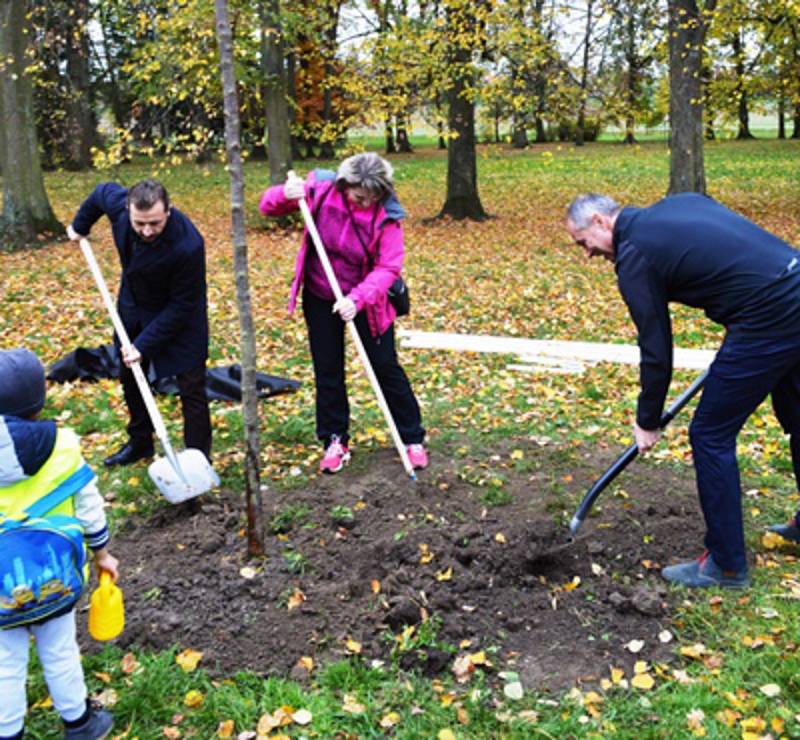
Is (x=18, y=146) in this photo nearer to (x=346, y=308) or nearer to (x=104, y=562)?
(x=346, y=308)

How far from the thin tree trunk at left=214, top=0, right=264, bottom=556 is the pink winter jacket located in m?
0.95

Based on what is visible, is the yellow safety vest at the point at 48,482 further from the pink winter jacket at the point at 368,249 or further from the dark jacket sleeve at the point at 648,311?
the dark jacket sleeve at the point at 648,311

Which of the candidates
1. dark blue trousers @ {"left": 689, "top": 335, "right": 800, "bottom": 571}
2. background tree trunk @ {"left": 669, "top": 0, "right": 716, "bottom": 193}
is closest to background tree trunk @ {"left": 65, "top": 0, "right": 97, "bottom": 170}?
background tree trunk @ {"left": 669, "top": 0, "right": 716, "bottom": 193}

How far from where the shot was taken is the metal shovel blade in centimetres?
417

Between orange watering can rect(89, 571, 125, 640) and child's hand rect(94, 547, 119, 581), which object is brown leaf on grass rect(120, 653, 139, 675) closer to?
orange watering can rect(89, 571, 125, 640)

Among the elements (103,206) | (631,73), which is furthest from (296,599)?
(631,73)

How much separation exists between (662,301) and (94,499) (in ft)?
7.82

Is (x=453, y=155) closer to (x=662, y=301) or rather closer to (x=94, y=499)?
(x=662, y=301)

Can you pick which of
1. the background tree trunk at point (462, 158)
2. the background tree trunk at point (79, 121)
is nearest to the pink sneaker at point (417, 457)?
the background tree trunk at point (462, 158)

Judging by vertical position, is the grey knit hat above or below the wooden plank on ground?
above

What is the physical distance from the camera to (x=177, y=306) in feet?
15.3

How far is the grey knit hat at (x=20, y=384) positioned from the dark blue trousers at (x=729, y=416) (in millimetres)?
2722

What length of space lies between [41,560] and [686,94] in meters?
13.4

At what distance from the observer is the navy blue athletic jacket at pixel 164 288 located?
179 inches
